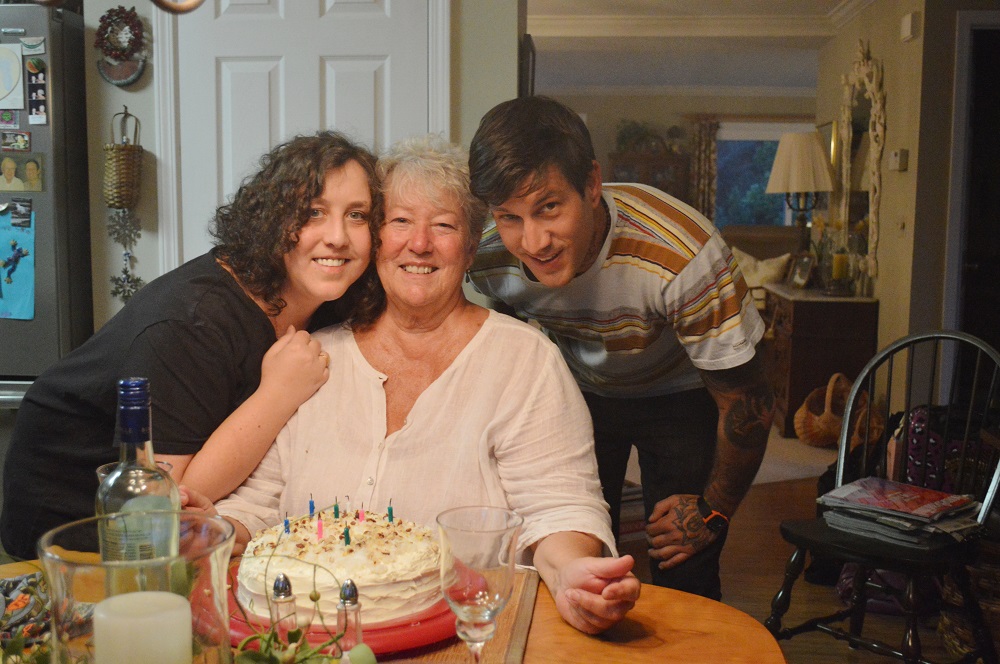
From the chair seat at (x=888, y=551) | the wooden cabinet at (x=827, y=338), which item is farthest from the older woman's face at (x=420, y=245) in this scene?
the wooden cabinet at (x=827, y=338)

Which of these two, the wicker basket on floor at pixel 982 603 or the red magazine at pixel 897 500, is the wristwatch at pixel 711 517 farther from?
the wicker basket on floor at pixel 982 603

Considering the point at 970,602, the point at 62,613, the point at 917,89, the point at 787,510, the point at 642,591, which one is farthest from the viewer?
the point at 917,89

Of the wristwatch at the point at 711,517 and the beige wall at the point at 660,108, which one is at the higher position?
the beige wall at the point at 660,108

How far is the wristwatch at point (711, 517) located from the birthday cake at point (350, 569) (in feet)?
3.02

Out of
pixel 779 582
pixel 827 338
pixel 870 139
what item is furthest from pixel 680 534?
pixel 870 139

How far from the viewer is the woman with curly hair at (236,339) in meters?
1.57

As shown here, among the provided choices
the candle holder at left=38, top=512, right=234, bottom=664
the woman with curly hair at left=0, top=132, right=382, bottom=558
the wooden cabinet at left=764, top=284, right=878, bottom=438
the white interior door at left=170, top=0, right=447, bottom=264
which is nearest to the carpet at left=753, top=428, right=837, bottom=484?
the wooden cabinet at left=764, top=284, right=878, bottom=438

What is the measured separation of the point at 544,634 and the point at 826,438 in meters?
4.55

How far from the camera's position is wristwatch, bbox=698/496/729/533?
6.58ft

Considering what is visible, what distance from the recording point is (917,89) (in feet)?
16.1

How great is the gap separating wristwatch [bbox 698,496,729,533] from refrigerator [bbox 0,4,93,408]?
85.7 inches

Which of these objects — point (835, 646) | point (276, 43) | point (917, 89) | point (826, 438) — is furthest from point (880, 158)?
point (276, 43)

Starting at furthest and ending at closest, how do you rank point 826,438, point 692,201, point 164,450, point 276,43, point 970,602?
point 692,201 < point 826,438 < point 276,43 < point 970,602 < point 164,450

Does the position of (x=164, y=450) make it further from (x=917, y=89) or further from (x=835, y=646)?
(x=917, y=89)
